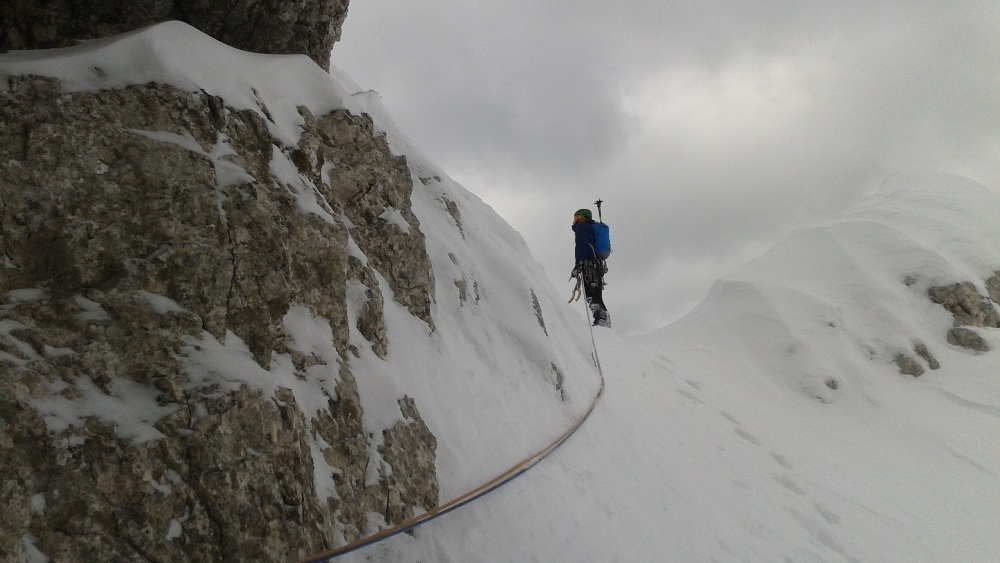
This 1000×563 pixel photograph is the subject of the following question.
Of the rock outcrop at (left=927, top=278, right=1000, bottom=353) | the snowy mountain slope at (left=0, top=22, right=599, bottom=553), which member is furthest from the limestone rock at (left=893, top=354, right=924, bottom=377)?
the snowy mountain slope at (left=0, top=22, right=599, bottom=553)

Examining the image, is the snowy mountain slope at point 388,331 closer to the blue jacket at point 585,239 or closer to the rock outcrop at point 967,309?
the blue jacket at point 585,239

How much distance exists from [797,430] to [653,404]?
12.5ft

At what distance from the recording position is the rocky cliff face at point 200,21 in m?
4.01

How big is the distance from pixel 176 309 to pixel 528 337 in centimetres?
459

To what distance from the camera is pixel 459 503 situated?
4223 millimetres

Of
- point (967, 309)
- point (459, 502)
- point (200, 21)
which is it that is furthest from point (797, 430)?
point (200, 21)

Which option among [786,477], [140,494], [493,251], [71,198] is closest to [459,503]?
[140,494]

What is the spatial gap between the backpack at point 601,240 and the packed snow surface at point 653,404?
148 cm

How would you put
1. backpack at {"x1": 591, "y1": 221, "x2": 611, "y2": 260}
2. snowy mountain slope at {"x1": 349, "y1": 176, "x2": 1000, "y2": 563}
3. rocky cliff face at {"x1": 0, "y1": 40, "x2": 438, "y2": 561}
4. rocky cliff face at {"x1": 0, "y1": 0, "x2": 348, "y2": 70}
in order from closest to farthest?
1. rocky cliff face at {"x1": 0, "y1": 40, "x2": 438, "y2": 561}
2. rocky cliff face at {"x1": 0, "y1": 0, "x2": 348, "y2": 70}
3. snowy mountain slope at {"x1": 349, "y1": 176, "x2": 1000, "y2": 563}
4. backpack at {"x1": 591, "y1": 221, "x2": 611, "y2": 260}

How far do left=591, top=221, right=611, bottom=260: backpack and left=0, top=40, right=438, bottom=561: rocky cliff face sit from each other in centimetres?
850

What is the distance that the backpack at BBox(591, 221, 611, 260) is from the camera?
12273mm

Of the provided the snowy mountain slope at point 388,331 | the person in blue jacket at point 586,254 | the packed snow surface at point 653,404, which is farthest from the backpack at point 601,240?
the snowy mountain slope at point 388,331

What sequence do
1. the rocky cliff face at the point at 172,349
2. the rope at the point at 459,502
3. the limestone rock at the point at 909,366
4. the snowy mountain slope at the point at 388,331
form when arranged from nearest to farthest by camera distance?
the rocky cliff face at the point at 172,349, the rope at the point at 459,502, the snowy mountain slope at the point at 388,331, the limestone rock at the point at 909,366

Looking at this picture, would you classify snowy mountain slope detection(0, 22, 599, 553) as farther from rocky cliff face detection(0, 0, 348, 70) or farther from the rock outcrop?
the rock outcrop
